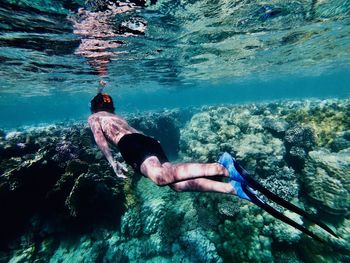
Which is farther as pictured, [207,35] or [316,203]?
[207,35]

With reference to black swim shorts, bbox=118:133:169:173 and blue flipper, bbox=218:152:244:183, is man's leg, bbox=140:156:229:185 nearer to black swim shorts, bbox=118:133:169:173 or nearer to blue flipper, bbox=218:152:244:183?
blue flipper, bbox=218:152:244:183

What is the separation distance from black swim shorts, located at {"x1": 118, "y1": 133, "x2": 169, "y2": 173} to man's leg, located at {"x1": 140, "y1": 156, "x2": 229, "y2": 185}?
200 millimetres

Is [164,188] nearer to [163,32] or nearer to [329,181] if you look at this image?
[329,181]

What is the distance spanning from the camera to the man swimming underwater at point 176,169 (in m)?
3.03

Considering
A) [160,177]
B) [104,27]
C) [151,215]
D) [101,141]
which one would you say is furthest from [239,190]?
[104,27]

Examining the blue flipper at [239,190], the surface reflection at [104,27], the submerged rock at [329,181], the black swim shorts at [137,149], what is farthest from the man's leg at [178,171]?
the surface reflection at [104,27]

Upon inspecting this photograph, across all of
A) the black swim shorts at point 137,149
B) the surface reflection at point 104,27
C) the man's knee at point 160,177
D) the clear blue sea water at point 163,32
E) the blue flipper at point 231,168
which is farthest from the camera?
the clear blue sea water at point 163,32

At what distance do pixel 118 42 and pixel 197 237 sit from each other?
11.8 m

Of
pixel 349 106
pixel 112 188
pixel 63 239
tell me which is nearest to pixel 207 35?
pixel 349 106

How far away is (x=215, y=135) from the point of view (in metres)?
13.4

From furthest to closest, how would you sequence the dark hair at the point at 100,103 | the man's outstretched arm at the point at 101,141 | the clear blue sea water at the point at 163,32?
the clear blue sea water at the point at 163,32 < the dark hair at the point at 100,103 < the man's outstretched arm at the point at 101,141

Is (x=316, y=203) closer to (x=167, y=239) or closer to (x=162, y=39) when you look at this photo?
(x=167, y=239)

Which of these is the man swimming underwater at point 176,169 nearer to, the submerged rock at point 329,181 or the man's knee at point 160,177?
the man's knee at point 160,177

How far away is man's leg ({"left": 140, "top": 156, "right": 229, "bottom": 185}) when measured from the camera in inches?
141
